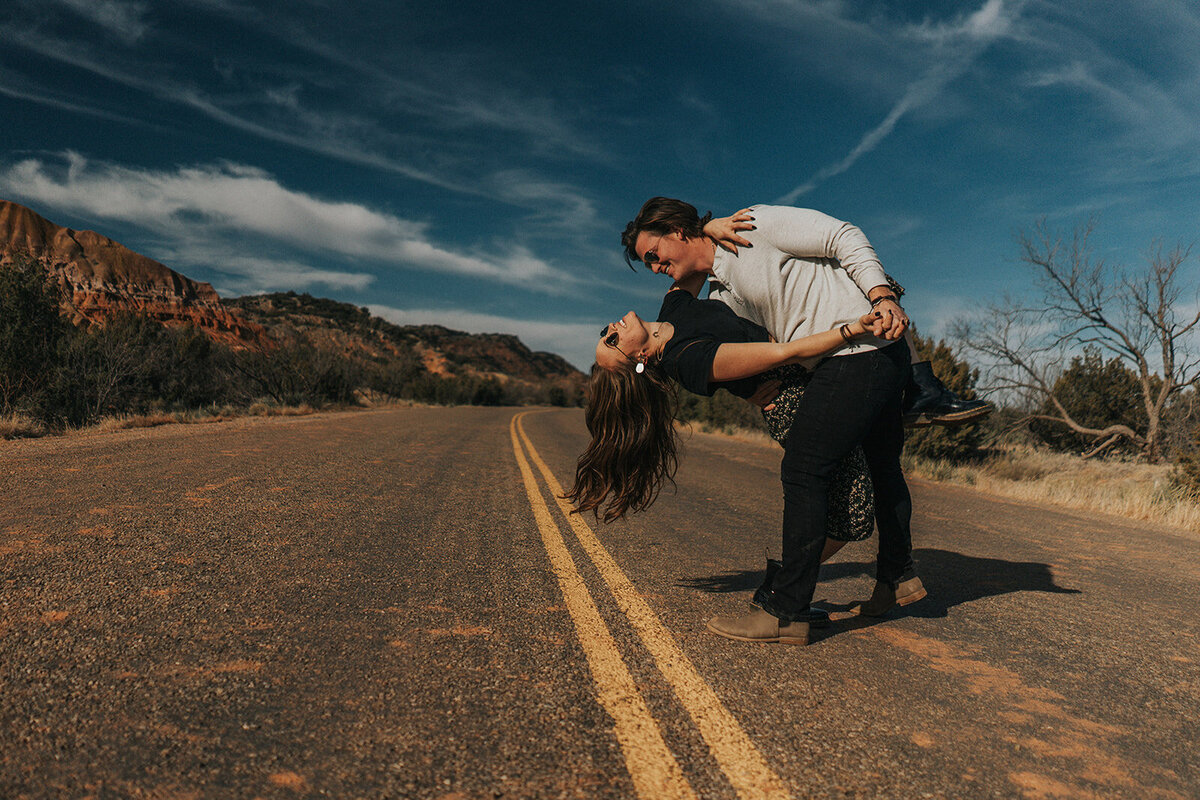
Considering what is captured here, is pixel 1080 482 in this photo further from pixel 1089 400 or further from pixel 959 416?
pixel 959 416

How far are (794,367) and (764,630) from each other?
1.10m

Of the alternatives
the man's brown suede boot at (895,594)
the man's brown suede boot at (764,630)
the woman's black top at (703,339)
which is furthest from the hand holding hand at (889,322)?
the man's brown suede boot at (895,594)

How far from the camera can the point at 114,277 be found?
6359 centimetres

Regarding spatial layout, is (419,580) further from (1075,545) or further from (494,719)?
(1075,545)

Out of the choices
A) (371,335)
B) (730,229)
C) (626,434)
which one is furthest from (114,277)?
(730,229)

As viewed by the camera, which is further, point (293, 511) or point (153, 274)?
point (153, 274)

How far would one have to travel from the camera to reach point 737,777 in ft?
5.14

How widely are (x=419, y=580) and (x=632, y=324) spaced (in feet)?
5.61

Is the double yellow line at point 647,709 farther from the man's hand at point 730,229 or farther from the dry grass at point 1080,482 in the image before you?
the dry grass at point 1080,482

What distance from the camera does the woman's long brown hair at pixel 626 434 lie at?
9.24ft

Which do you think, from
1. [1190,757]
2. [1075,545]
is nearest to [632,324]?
[1190,757]

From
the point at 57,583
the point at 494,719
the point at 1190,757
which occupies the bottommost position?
the point at 57,583

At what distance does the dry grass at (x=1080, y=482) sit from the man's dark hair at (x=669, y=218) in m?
7.92

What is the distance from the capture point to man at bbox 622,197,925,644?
235 centimetres
